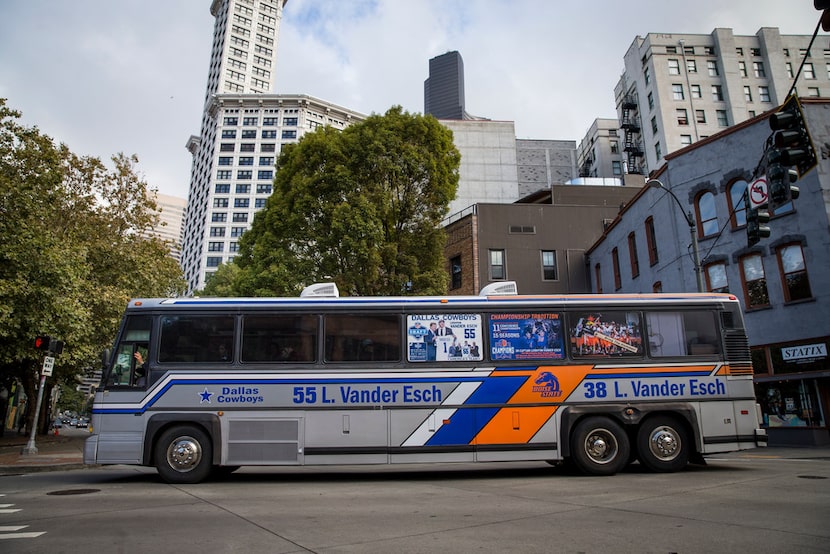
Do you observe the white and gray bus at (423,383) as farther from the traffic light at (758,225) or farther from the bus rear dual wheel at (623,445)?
the traffic light at (758,225)

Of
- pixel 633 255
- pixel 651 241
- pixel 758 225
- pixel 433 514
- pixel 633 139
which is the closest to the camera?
pixel 433 514

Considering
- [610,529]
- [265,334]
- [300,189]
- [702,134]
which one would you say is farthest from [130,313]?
[702,134]

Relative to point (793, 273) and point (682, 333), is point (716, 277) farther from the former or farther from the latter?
point (682, 333)

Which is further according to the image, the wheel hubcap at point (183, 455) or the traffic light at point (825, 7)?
the wheel hubcap at point (183, 455)

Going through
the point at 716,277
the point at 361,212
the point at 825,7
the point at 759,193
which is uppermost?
the point at 361,212

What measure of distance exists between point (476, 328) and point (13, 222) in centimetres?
1776

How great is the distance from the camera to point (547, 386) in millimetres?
10859

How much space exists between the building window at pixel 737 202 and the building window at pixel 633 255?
6294 millimetres

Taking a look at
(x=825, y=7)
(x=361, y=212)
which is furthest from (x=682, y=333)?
(x=361, y=212)

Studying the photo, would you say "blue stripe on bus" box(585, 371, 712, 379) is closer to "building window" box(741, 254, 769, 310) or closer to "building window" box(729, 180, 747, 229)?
"building window" box(741, 254, 769, 310)

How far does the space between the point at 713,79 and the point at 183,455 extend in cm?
6487

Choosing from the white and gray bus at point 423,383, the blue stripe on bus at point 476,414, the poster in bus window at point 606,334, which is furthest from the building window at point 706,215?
the blue stripe on bus at point 476,414

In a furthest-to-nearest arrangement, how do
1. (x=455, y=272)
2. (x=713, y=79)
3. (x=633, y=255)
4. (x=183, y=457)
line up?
(x=713, y=79)
(x=455, y=272)
(x=633, y=255)
(x=183, y=457)

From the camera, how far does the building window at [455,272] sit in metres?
35.8
